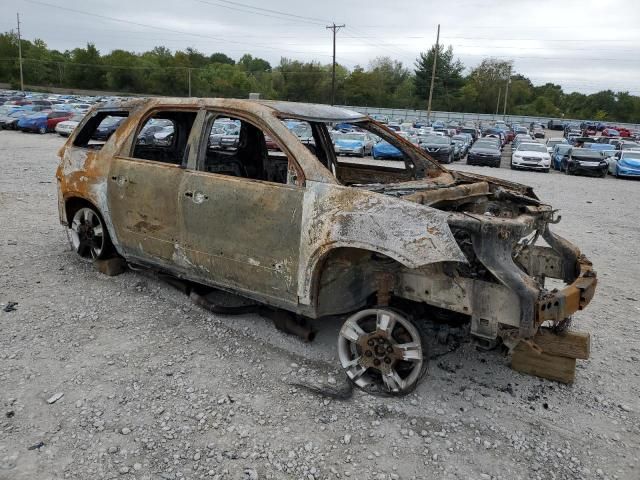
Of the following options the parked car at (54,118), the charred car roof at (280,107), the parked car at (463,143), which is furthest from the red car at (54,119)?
the charred car roof at (280,107)

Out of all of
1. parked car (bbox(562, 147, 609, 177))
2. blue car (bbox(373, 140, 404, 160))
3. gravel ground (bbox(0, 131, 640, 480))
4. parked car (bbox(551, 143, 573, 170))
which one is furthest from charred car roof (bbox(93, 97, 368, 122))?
parked car (bbox(551, 143, 573, 170))

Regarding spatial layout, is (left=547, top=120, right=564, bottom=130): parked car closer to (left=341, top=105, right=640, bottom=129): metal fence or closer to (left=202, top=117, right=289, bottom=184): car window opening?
(left=341, top=105, right=640, bottom=129): metal fence

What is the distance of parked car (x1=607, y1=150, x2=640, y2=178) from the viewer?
2061cm

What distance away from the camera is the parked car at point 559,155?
2305 cm

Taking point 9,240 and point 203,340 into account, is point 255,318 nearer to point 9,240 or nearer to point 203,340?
point 203,340

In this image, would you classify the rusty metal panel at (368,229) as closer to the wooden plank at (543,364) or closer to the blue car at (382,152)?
the wooden plank at (543,364)

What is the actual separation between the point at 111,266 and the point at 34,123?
25.6m

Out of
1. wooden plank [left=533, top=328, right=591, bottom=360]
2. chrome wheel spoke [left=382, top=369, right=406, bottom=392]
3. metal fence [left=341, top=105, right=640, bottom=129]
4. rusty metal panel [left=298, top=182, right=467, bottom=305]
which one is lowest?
chrome wheel spoke [left=382, top=369, right=406, bottom=392]

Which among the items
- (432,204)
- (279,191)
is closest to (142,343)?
(279,191)

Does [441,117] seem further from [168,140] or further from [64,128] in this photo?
[168,140]

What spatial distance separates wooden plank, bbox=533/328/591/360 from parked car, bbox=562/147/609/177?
64.5ft

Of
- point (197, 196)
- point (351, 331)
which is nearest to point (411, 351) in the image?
point (351, 331)

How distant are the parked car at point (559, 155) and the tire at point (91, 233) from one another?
2147cm

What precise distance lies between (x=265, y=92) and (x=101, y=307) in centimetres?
8271
